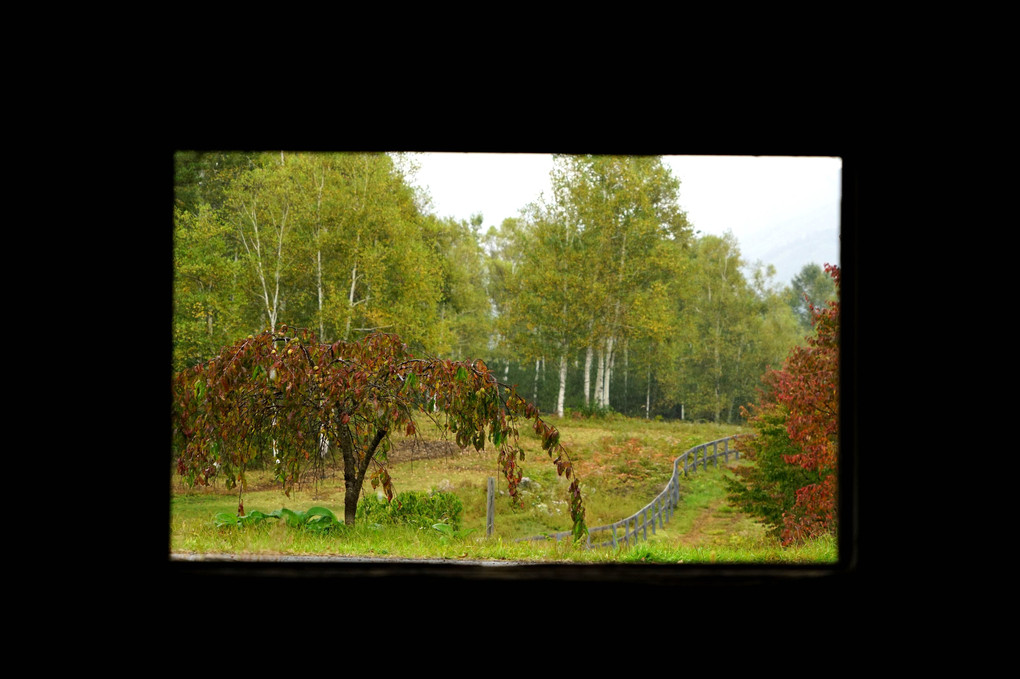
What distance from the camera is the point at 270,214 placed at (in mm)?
18281

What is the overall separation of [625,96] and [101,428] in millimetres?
1087

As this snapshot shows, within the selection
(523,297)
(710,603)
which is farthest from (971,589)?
(523,297)

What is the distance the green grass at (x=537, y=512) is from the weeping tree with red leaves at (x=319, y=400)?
0.62 metres

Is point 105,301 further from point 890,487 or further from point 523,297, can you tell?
point 523,297

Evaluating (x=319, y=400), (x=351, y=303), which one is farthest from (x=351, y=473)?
(x=351, y=303)

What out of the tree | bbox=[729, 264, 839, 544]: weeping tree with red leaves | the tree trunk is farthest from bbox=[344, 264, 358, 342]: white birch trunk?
bbox=[729, 264, 839, 544]: weeping tree with red leaves

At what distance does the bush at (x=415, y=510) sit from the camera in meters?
9.89

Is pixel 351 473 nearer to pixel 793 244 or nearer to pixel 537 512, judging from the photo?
pixel 537 512

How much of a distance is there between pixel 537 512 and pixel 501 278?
52.9 ft

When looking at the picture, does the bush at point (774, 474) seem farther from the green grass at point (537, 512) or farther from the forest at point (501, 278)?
the forest at point (501, 278)

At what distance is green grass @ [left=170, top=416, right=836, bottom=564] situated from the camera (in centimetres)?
647

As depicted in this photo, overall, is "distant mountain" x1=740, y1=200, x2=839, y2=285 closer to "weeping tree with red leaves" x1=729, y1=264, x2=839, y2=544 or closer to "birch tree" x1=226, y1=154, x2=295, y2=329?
"weeping tree with red leaves" x1=729, y1=264, x2=839, y2=544

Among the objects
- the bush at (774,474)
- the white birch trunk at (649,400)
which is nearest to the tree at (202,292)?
the bush at (774,474)

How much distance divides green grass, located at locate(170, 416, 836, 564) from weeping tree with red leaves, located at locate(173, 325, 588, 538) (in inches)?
24.4
